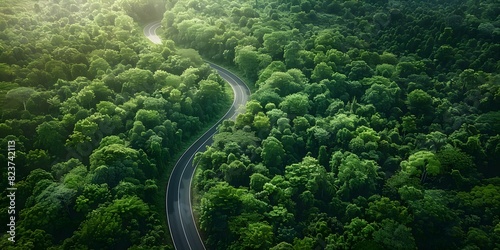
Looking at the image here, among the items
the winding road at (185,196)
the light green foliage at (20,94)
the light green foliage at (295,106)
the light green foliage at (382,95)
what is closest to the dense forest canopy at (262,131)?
the light green foliage at (20,94)

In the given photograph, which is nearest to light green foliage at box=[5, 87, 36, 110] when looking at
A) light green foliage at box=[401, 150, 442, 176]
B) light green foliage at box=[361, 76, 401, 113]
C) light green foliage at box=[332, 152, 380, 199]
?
light green foliage at box=[332, 152, 380, 199]

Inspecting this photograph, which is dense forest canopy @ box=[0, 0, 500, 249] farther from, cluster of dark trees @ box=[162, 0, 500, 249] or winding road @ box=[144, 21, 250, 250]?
winding road @ box=[144, 21, 250, 250]

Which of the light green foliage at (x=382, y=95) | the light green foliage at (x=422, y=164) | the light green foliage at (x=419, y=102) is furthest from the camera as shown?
the light green foliage at (x=382, y=95)

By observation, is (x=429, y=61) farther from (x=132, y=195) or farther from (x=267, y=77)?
(x=132, y=195)

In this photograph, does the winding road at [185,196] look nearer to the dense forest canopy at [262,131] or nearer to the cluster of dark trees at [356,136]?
the dense forest canopy at [262,131]

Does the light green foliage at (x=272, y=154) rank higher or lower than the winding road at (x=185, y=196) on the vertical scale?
higher

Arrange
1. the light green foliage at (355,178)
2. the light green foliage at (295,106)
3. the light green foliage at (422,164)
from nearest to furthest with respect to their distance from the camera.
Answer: the light green foliage at (355,178)
the light green foliage at (422,164)
the light green foliage at (295,106)

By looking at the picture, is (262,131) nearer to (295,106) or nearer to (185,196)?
(295,106)
